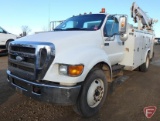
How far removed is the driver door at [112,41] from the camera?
16.5ft

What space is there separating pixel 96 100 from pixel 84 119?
18.6 inches

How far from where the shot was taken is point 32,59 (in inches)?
148

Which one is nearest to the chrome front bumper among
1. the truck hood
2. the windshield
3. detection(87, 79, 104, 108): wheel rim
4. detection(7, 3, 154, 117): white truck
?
detection(7, 3, 154, 117): white truck

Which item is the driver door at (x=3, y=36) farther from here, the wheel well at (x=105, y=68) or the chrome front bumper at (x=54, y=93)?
the chrome front bumper at (x=54, y=93)

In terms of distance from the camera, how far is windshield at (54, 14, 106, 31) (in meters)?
5.08

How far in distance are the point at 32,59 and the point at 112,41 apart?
231 cm

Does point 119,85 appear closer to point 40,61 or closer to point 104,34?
point 104,34

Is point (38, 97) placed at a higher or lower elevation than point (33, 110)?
higher

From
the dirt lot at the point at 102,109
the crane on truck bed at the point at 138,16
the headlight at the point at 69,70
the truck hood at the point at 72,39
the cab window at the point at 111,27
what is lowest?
the dirt lot at the point at 102,109

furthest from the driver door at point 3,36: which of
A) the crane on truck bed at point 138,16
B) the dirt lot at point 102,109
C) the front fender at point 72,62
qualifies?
the front fender at point 72,62

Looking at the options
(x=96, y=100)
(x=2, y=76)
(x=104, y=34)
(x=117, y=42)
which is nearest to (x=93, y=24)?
(x=104, y=34)

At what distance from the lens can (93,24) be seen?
517cm

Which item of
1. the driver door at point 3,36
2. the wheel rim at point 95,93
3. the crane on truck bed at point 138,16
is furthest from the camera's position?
the driver door at point 3,36

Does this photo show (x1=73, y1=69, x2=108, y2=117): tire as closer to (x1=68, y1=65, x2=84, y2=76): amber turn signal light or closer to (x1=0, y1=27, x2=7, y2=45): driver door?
(x1=68, y1=65, x2=84, y2=76): amber turn signal light
